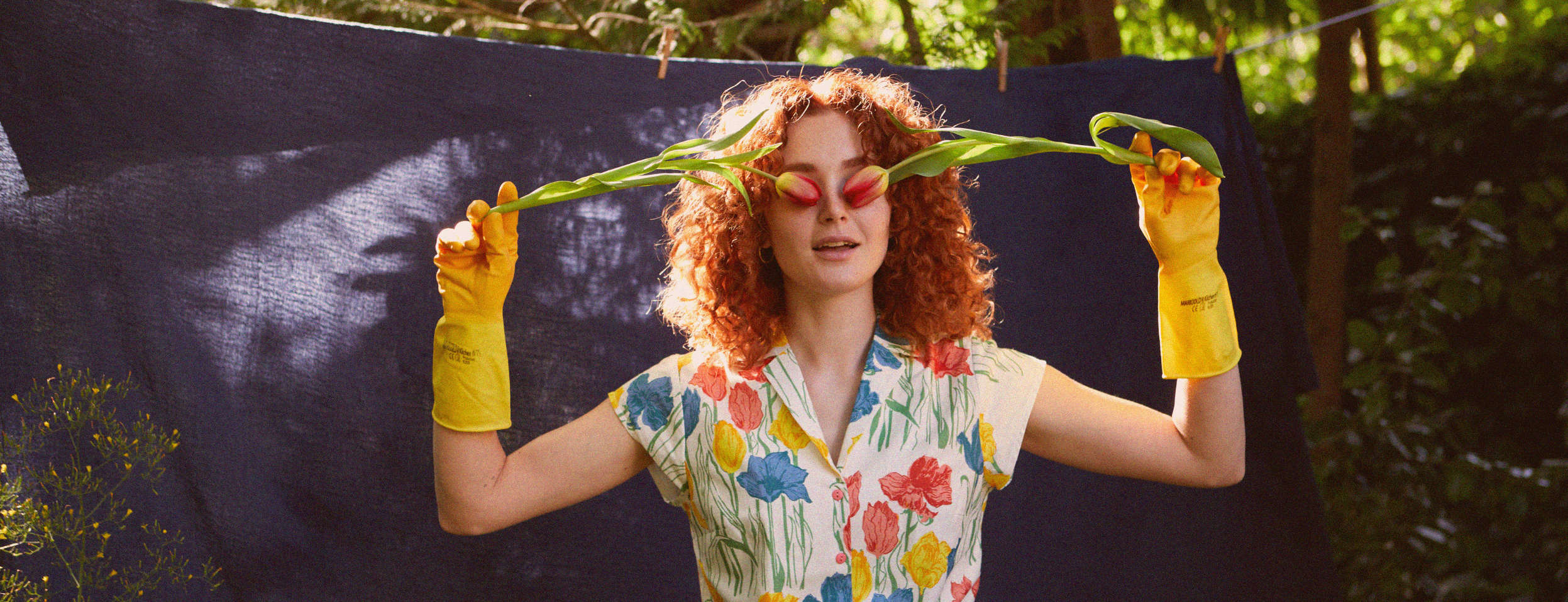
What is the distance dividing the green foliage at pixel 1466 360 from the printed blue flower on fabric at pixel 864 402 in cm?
159

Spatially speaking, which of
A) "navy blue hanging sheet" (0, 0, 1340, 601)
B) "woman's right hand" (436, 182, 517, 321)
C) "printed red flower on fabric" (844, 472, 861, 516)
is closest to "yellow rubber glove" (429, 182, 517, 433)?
"woman's right hand" (436, 182, 517, 321)

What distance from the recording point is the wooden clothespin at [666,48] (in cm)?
152

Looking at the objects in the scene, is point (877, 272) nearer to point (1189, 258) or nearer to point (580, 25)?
point (1189, 258)

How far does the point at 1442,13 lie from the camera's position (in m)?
4.37

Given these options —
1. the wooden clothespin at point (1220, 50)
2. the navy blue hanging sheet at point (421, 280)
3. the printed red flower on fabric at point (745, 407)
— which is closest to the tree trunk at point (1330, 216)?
the navy blue hanging sheet at point (421, 280)

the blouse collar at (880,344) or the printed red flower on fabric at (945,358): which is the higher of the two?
the blouse collar at (880,344)

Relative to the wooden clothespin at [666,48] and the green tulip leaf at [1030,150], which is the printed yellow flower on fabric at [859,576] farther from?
the wooden clothespin at [666,48]

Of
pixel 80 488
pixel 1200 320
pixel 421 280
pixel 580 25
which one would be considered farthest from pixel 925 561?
pixel 580 25

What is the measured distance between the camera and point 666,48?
1531 mm

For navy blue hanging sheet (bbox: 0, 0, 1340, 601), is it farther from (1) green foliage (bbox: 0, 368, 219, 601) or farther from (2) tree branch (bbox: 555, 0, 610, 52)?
(2) tree branch (bbox: 555, 0, 610, 52)

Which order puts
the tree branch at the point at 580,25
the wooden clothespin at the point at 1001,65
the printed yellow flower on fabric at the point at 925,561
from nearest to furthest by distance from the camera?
the printed yellow flower on fabric at the point at 925,561, the wooden clothespin at the point at 1001,65, the tree branch at the point at 580,25

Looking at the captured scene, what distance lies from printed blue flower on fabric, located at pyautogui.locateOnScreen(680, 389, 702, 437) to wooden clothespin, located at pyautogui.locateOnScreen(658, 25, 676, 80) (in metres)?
0.59

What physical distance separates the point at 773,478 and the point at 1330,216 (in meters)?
1.90

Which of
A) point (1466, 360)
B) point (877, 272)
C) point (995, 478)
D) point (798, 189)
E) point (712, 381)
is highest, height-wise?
point (798, 189)
